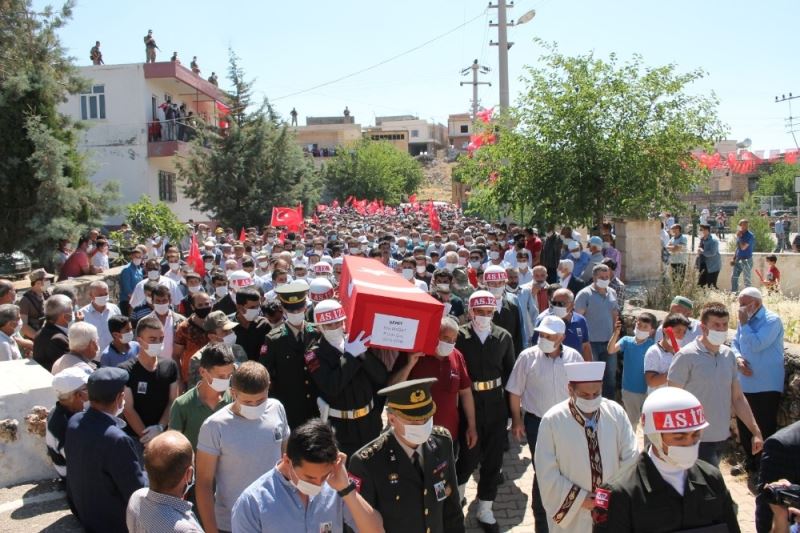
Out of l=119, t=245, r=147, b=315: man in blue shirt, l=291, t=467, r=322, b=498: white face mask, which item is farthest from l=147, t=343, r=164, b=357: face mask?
l=119, t=245, r=147, b=315: man in blue shirt

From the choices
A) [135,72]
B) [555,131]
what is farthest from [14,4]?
[555,131]

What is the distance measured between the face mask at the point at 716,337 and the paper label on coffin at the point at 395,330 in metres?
2.24

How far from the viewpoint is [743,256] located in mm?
14258

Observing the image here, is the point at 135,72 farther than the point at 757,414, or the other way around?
the point at 135,72

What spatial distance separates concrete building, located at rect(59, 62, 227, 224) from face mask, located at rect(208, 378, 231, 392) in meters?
24.3

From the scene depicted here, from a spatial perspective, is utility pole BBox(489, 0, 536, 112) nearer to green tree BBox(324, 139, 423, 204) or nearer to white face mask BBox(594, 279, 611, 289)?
white face mask BBox(594, 279, 611, 289)

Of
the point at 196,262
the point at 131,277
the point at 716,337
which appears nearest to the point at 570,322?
the point at 716,337

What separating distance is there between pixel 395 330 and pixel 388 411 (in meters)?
1.24

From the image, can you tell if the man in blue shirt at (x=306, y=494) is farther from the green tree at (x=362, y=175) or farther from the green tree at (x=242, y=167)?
the green tree at (x=362, y=175)

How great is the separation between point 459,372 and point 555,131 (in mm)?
9223

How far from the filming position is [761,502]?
352cm

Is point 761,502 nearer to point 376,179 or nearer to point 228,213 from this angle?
point 228,213

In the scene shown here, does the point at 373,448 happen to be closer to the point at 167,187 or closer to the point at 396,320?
the point at 396,320

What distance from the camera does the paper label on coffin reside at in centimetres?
483
